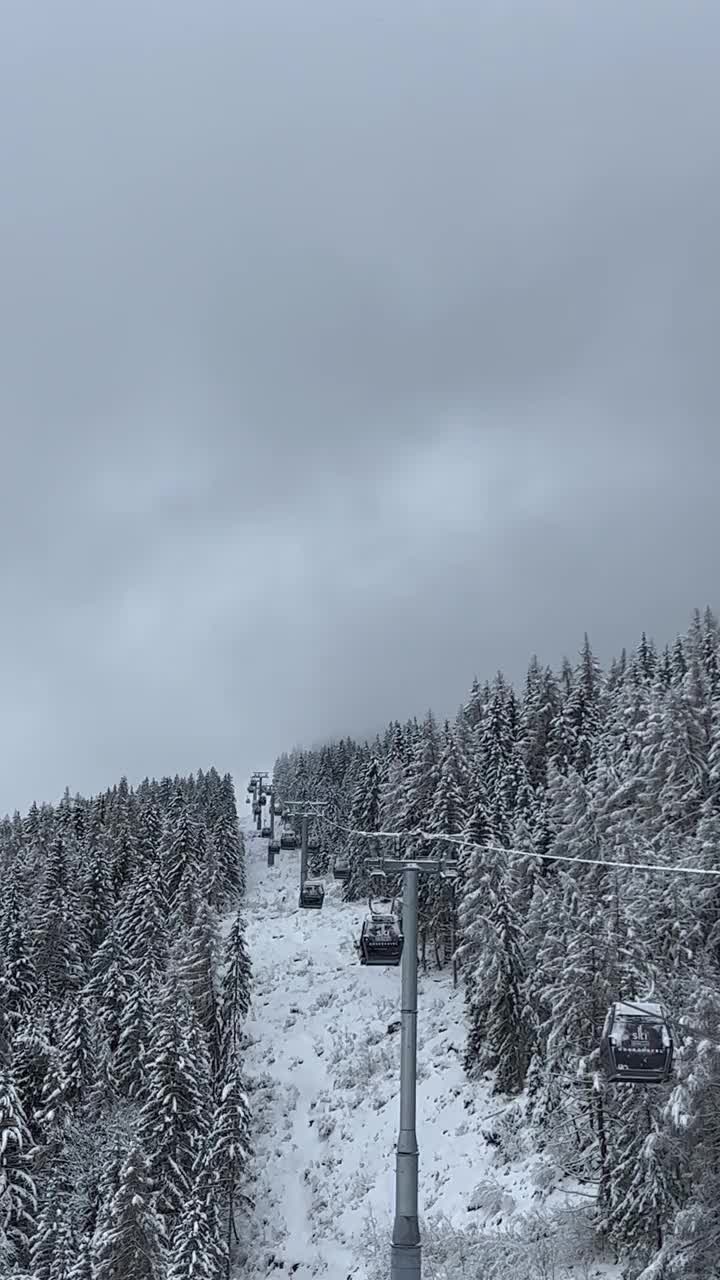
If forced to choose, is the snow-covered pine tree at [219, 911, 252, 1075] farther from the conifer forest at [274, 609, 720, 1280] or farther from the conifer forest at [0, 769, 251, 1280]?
the conifer forest at [274, 609, 720, 1280]

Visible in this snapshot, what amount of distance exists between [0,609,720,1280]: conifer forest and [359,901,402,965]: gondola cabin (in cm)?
358

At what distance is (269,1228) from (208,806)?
7817 centimetres

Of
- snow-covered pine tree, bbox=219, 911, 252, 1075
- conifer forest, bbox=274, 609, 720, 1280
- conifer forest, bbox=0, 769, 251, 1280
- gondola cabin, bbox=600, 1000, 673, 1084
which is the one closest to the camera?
gondola cabin, bbox=600, 1000, 673, 1084

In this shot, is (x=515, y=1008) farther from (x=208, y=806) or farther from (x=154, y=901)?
(x=208, y=806)

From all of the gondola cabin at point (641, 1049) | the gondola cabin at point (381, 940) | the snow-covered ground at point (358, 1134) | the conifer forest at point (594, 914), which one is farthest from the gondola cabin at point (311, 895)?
the gondola cabin at point (641, 1049)

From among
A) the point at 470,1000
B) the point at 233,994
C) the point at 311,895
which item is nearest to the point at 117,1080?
the point at 233,994

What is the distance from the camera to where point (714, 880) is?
38.2 m

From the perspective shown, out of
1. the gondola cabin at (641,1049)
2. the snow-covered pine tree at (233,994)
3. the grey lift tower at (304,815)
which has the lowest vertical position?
the snow-covered pine tree at (233,994)

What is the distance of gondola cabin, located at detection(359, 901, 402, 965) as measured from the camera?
2092 centimetres

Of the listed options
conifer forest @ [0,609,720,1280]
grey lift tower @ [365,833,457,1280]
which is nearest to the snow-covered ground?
conifer forest @ [0,609,720,1280]

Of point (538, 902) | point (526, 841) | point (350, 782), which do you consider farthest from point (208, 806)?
point (538, 902)

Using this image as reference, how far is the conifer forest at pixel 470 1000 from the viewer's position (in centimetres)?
3164

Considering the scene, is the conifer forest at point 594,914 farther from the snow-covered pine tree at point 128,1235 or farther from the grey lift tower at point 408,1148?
the snow-covered pine tree at point 128,1235

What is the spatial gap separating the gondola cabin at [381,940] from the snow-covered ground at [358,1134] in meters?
20.1
